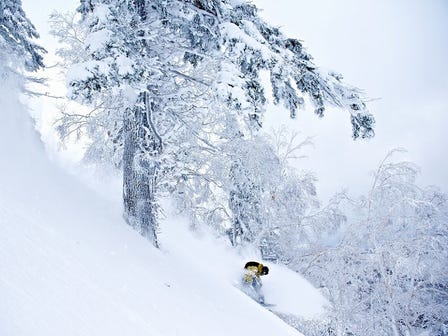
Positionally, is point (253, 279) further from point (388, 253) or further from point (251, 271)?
point (388, 253)

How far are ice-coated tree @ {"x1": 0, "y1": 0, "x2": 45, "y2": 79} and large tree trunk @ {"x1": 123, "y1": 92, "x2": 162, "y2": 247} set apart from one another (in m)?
3.51

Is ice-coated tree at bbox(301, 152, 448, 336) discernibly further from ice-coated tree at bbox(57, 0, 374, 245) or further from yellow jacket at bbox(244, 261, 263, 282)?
ice-coated tree at bbox(57, 0, 374, 245)

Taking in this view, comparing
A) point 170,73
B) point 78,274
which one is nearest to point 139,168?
point 170,73

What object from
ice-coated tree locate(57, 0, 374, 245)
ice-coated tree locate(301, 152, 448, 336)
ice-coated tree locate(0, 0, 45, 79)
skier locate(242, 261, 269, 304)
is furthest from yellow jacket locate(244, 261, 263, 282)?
ice-coated tree locate(0, 0, 45, 79)

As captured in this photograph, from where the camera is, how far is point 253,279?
13078 millimetres

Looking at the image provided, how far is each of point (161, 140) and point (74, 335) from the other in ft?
15.2

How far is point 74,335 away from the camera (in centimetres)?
204

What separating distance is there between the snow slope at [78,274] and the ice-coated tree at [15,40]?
4.12 ft

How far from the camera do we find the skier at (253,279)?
512 inches

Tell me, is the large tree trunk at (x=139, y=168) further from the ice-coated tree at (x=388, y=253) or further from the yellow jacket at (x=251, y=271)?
the ice-coated tree at (x=388, y=253)

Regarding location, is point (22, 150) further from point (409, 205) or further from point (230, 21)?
point (409, 205)

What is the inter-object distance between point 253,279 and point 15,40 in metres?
10.4

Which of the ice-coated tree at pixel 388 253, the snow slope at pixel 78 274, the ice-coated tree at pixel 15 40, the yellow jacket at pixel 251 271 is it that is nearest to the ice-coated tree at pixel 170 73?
the snow slope at pixel 78 274

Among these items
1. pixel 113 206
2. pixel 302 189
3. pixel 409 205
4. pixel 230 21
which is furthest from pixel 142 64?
pixel 302 189
